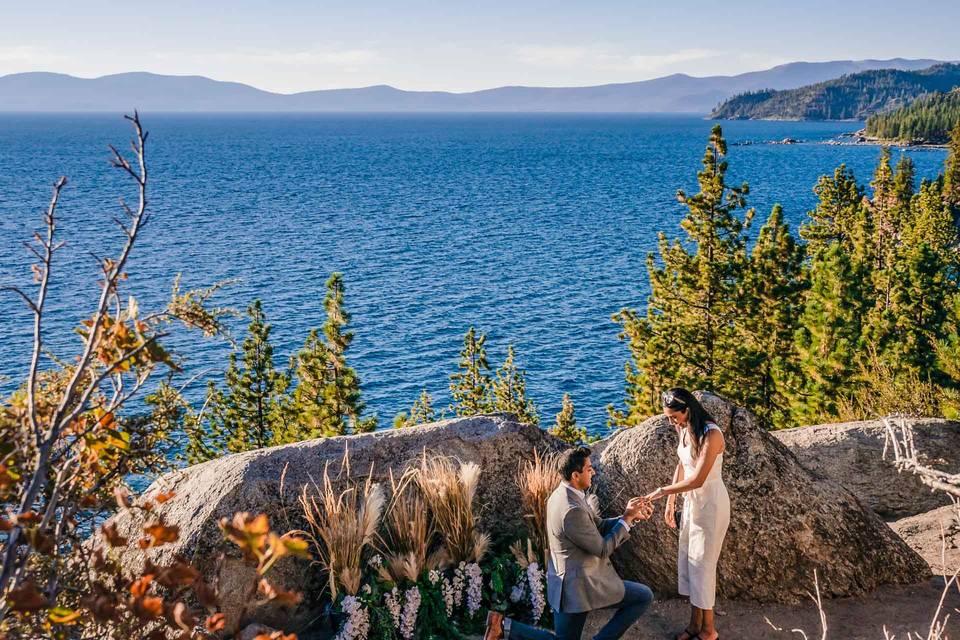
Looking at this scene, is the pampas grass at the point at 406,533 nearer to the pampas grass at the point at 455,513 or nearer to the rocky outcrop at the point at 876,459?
the pampas grass at the point at 455,513

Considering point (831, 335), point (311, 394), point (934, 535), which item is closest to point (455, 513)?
point (934, 535)

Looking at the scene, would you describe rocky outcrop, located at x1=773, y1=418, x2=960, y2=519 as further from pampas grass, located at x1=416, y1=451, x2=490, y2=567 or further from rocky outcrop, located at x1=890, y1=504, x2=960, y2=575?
pampas grass, located at x1=416, y1=451, x2=490, y2=567

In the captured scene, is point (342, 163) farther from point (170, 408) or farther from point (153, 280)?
point (170, 408)

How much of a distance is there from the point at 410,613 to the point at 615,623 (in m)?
1.81

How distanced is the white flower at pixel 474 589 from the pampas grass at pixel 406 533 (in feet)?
1.42

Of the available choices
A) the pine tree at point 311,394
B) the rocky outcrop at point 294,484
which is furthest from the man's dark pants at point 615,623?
the pine tree at point 311,394

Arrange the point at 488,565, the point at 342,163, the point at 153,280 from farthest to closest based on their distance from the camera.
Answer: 1. the point at 342,163
2. the point at 153,280
3. the point at 488,565

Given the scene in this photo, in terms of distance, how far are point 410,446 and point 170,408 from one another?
476 cm

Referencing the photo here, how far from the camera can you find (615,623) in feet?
23.4

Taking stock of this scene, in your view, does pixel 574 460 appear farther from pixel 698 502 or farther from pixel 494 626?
pixel 494 626

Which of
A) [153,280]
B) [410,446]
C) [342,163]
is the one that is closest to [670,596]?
[410,446]

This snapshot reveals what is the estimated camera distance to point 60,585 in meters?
4.57

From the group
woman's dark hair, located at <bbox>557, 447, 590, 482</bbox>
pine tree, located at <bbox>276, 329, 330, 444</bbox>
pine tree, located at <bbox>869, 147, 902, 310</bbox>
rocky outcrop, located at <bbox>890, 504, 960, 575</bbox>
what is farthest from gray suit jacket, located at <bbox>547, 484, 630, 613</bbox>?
pine tree, located at <bbox>869, 147, 902, 310</bbox>

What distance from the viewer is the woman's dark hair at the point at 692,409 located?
6.96 m
